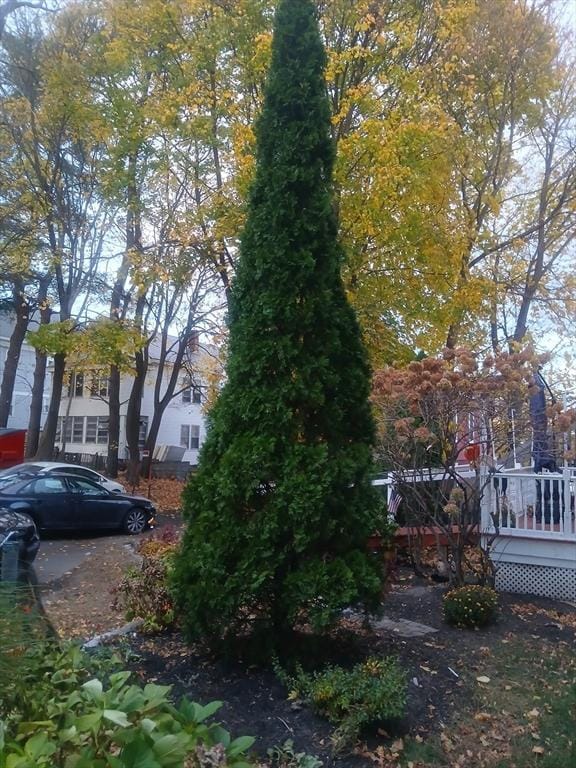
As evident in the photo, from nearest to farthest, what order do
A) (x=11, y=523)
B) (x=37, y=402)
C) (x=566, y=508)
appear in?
(x=566, y=508) → (x=11, y=523) → (x=37, y=402)

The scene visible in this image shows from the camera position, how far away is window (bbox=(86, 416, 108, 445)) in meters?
37.9

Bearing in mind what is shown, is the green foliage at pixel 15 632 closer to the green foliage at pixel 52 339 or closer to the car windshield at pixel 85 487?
the car windshield at pixel 85 487

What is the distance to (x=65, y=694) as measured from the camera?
9.94ft

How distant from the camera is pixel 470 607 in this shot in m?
6.82

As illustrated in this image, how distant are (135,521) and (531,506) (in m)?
8.89

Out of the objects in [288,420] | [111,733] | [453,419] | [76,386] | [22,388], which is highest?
[22,388]

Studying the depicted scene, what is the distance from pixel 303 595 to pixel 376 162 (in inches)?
277

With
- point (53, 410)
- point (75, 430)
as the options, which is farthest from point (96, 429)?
point (53, 410)

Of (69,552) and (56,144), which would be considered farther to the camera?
(56,144)

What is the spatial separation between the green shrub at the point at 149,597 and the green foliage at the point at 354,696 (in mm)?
1760

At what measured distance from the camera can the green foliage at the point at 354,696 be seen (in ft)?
14.1

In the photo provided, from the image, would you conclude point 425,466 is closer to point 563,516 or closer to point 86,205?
point 563,516

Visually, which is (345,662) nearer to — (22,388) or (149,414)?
(149,414)

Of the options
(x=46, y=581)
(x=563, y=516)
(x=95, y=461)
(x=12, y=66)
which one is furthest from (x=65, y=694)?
(x=95, y=461)
